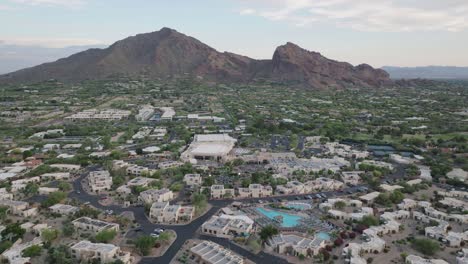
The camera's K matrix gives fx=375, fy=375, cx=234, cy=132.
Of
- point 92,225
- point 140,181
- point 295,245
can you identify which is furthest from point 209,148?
point 295,245

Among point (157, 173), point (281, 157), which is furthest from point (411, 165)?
point (157, 173)

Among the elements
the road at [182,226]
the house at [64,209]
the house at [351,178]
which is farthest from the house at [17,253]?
the house at [351,178]

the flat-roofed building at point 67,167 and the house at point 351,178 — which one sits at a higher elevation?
the flat-roofed building at point 67,167

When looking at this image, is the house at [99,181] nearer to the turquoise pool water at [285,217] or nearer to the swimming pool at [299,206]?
the turquoise pool water at [285,217]

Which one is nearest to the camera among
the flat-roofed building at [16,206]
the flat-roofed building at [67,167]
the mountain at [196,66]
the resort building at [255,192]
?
the flat-roofed building at [16,206]

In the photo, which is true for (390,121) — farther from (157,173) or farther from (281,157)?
(157,173)

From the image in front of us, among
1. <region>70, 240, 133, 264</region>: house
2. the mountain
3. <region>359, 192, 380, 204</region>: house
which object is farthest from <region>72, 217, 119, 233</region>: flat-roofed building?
the mountain
